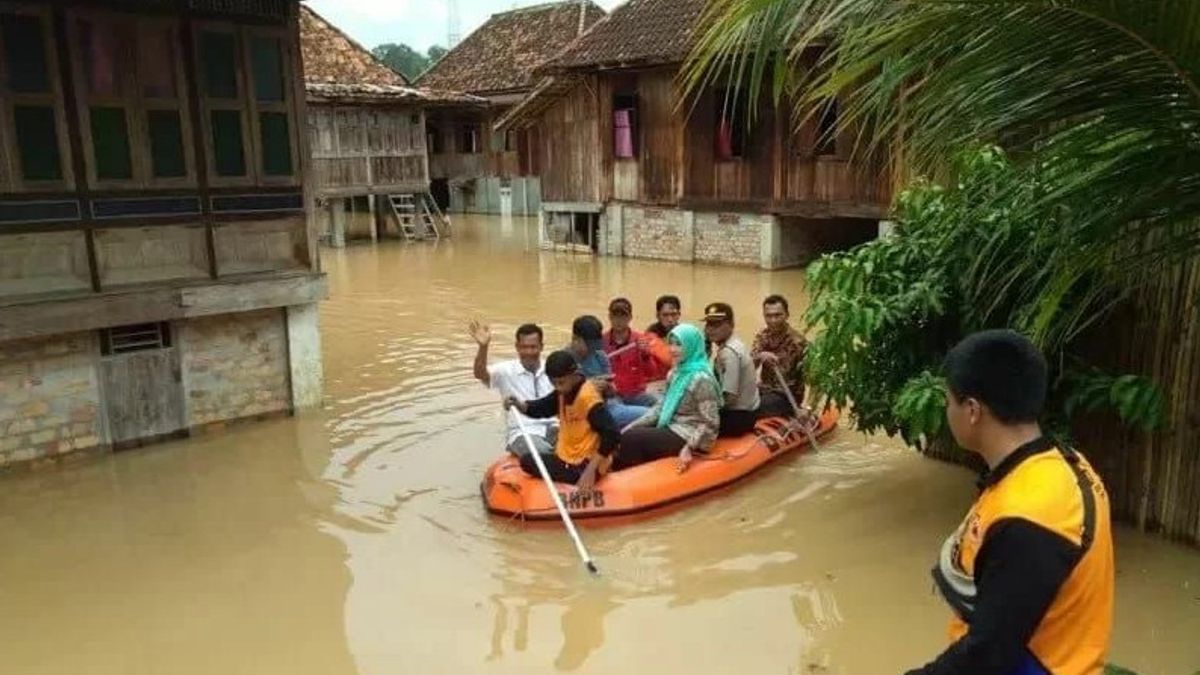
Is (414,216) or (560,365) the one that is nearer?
(560,365)

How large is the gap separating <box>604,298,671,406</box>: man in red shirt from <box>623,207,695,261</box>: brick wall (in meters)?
11.4

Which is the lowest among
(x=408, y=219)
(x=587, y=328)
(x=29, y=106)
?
(x=587, y=328)

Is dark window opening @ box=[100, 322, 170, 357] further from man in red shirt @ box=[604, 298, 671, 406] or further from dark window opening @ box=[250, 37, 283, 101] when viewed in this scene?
man in red shirt @ box=[604, 298, 671, 406]

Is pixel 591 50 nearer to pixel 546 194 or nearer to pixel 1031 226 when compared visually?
pixel 546 194

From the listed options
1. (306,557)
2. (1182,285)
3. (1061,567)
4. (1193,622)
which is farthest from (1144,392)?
(306,557)

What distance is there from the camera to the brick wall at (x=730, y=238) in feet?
59.9

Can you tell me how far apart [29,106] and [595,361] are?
4.89 m

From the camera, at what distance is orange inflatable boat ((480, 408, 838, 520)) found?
630 cm

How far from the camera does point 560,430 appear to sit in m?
6.46

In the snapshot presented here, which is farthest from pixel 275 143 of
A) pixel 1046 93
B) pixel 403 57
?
pixel 403 57

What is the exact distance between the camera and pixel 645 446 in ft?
22.1

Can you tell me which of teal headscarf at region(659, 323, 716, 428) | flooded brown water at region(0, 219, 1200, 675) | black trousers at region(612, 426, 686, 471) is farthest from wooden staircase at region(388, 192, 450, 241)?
teal headscarf at region(659, 323, 716, 428)

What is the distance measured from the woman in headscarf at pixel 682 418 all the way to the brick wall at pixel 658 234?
1282 centimetres

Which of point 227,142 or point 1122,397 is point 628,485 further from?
point 227,142
